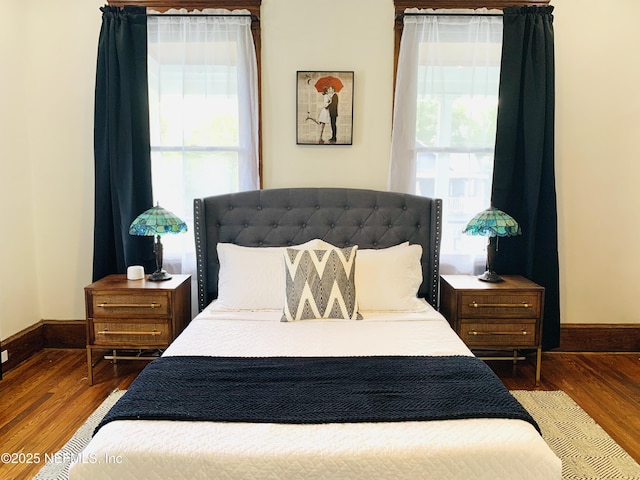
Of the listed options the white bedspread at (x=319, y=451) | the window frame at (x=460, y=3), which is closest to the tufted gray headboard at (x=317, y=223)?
the window frame at (x=460, y=3)

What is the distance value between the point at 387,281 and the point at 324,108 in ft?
4.32

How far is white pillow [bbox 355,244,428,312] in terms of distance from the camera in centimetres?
291

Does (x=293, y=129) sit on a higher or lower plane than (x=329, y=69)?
lower

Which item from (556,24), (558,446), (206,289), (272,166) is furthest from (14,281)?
(556,24)

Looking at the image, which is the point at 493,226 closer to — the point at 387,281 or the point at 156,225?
the point at 387,281

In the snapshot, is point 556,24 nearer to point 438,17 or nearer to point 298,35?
point 438,17

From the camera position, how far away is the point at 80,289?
3.66 meters

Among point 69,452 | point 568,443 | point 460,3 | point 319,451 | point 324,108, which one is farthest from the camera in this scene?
point 324,108

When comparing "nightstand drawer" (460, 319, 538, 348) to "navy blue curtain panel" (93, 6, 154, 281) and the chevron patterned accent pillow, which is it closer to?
the chevron patterned accent pillow

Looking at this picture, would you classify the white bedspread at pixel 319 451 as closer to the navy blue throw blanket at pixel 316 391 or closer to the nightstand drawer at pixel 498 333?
the navy blue throw blanket at pixel 316 391

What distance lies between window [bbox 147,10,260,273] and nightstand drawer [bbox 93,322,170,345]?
618 mm

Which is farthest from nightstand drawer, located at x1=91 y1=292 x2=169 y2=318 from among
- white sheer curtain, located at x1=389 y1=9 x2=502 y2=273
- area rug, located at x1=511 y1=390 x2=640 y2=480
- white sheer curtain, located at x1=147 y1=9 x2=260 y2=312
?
area rug, located at x1=511 y1=390 x2=640 y2=480

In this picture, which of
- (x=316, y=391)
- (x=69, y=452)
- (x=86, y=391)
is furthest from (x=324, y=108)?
(x=69, y=452)

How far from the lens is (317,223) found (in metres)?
3.31
